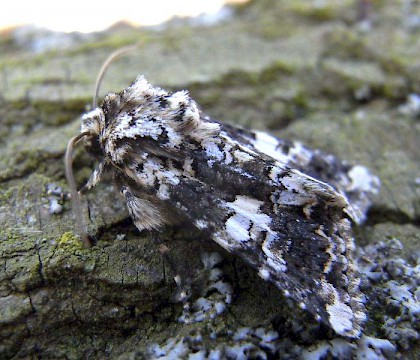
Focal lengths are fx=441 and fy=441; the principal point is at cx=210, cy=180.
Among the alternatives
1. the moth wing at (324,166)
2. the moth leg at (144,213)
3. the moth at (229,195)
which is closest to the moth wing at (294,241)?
the moth at (229,195)

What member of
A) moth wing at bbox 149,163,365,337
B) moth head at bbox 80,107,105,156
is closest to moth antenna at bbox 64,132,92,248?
moth head at bbox 80,107,105,156

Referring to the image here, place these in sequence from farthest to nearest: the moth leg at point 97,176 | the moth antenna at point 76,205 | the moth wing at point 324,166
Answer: the moth wing at point 324,166 < the moth leg at point 97,176 < the moth antenna at point 76,205

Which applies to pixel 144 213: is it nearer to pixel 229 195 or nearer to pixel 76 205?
pixel 76 205

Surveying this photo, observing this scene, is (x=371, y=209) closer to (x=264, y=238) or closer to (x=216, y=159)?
(x=264, y=238)

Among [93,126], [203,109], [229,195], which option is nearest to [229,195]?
[229,195]

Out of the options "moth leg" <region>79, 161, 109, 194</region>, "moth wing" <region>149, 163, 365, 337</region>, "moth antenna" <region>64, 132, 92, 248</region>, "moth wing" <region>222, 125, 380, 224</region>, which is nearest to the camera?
"moth wing" <region>149, 163, 365, 337</region>

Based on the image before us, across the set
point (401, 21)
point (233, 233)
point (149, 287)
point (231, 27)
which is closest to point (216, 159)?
point (233, 233)

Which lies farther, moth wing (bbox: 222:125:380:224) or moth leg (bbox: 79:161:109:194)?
moth wing (bbox: 222:125:380:224)

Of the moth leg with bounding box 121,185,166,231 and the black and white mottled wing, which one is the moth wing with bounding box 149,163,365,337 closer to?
the black and white mottled wing

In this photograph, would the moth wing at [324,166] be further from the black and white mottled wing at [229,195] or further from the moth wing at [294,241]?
the moth wing at [294,241]
